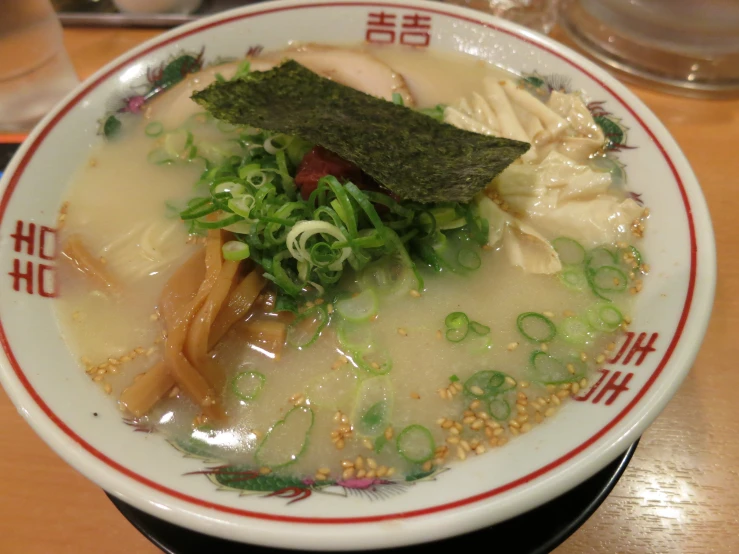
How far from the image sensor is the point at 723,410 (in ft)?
4.30

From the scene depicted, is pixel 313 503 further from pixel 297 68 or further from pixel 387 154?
pixel 297 68

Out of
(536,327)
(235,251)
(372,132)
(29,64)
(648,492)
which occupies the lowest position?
(648,492)

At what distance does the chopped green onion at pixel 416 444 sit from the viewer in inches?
41.8

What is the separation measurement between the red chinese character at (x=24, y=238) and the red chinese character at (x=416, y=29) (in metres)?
1.42

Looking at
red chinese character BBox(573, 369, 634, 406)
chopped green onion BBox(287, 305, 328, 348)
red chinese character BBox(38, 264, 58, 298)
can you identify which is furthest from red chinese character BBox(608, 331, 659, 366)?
red chinese character BBox(38, 264, 58, 298)

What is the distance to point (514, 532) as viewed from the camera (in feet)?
3.43

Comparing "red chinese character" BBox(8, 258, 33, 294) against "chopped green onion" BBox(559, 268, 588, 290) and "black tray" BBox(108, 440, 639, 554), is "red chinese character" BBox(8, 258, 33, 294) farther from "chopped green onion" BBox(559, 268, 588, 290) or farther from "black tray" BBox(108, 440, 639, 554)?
"chopped green onion" BBox(559, 268, 588, 290)

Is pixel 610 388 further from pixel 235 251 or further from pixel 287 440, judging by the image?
pixel 235 251

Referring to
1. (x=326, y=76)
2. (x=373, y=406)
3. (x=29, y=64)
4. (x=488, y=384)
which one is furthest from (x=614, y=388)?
(x=29, y=64)

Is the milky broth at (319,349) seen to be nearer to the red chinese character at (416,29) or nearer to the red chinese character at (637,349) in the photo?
the red chinese character at (637,349)

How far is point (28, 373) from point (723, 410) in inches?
63.2

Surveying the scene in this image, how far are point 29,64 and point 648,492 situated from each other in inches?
93.0

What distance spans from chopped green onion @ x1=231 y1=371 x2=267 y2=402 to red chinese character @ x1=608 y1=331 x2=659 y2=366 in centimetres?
78

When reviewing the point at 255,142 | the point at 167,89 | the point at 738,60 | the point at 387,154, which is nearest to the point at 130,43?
the point at 167,89
